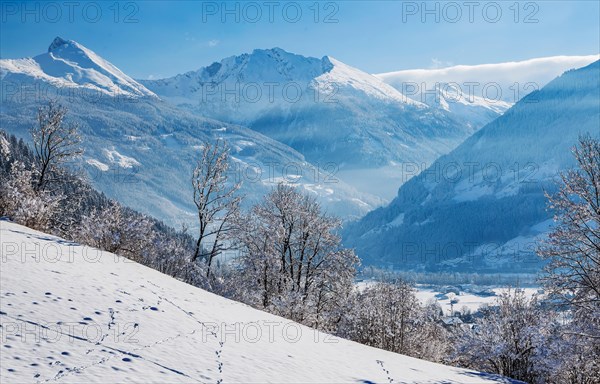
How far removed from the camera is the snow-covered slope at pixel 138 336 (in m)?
9.99

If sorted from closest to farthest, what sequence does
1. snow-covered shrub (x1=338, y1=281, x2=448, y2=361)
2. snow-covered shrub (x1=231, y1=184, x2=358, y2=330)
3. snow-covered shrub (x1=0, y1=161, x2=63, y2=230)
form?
1. snow-covered shrub (x1=0, y1=161, x2=63, y2=230)
2. snow-covered shrub (x1=338, y1=281, x2=448, y2=361)
3. snow-covered shrub (x1=231, y1=184, x2=358, y2=330)

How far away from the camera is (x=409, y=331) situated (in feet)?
100

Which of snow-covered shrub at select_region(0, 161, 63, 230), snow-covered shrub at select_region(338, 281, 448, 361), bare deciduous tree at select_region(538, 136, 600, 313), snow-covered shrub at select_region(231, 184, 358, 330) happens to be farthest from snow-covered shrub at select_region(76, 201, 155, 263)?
bare deciduous tree at select_region(538, 136, 600, 313)

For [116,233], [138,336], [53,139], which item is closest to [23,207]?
[116,233]

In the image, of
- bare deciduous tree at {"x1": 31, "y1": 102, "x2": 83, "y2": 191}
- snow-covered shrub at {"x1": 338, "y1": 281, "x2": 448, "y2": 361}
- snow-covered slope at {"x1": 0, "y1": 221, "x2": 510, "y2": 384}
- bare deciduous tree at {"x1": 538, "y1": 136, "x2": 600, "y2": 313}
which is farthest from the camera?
bare deciduous tree at {"x1": 31, "y1": 102, "x2": 83, "y2": 191}

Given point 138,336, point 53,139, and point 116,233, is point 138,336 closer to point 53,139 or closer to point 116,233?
point 116,233

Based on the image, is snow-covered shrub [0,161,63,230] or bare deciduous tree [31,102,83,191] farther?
bare deciduous tree [31,102,83,191]

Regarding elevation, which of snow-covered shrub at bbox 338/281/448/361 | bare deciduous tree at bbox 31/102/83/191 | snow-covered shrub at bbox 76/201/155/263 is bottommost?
snow-covered shrub at bbox 338/281/448/361

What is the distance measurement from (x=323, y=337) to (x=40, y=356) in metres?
10.4

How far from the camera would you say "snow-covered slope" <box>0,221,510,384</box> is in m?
9.99

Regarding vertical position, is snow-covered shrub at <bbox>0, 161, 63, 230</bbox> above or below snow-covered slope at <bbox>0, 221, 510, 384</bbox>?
above

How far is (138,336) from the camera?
468 inches

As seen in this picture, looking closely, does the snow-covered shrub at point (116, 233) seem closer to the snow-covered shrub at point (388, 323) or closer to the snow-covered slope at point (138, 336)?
the snow-covered slope at point (138, 336)

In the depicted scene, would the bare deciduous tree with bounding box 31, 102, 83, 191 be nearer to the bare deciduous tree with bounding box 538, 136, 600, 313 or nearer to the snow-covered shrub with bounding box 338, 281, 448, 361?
the snow-covered shrub with bounding box 338, 281, 448, 361
